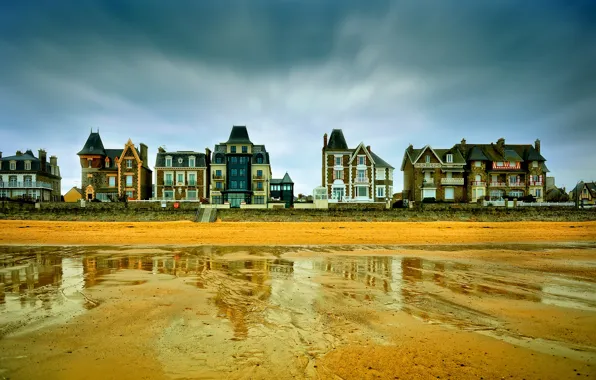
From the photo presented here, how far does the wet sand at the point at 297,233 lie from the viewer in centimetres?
2394

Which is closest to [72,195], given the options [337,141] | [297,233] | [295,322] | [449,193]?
[337,141]

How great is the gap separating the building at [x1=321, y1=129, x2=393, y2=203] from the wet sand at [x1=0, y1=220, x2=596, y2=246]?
488 inches

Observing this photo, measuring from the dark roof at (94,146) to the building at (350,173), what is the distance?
3645cm

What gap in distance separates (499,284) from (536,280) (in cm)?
183

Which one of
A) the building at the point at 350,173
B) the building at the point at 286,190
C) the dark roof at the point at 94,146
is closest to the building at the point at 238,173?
the building at the point at 286,190

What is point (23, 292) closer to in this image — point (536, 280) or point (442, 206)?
point (536, 280)

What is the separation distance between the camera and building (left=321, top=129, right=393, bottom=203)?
47062mm

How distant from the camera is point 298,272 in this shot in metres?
12.3

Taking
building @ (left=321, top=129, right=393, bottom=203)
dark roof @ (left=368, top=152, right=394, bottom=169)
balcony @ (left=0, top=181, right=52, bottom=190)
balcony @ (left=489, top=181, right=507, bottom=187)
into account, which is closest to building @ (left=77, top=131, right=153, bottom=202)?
balcony @ (left=0, top=181, right=52, bottom=190)

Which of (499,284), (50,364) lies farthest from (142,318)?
(499,284)

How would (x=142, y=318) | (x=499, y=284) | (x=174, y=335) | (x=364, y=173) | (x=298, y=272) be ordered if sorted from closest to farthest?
(x=174, y=335), (x=142, y=318), (x=499, y=284), (x=298, y=272), (x=364, y=173)

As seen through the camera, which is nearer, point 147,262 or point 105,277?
point 105,277

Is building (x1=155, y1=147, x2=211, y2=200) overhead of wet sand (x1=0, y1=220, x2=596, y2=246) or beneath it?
overhead

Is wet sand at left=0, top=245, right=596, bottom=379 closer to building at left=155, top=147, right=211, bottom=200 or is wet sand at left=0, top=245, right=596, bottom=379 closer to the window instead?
building at left=155, top=147, right=211, bottom=200
